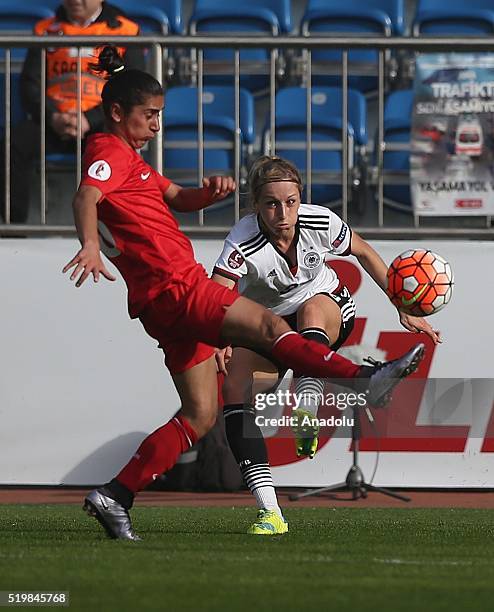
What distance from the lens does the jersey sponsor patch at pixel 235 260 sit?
638 cm

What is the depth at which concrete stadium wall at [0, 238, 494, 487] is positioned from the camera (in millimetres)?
9516

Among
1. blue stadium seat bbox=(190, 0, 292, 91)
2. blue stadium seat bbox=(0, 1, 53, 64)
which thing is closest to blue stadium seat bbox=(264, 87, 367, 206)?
blue stadium seat bbox=(190, 0, 292, 91)

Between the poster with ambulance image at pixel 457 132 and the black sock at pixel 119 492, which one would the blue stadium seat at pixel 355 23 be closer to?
the poster with ambulance image at pixel 457 132

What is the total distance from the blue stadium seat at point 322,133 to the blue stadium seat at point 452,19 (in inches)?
49.8

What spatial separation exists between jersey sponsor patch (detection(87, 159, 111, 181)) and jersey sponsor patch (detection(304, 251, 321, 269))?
51.4 inches

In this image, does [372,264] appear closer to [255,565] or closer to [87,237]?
[87,237]

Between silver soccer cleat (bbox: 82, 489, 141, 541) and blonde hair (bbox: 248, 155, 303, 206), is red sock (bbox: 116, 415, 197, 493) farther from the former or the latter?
blonde hair (bbox: 248, 155, 303, 206)

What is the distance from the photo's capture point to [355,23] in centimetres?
1171

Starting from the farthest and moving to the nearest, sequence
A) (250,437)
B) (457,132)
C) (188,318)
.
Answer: (457,132) < (250,437) < (188,318)

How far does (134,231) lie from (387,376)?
131cm

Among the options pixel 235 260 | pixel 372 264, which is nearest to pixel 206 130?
pixel 372 264

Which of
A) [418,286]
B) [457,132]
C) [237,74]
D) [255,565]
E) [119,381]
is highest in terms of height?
[237,74]

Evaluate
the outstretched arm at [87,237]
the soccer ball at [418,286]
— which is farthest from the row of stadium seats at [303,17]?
the outstretched arm at [87,237]

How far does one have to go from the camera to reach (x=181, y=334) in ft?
18.6
